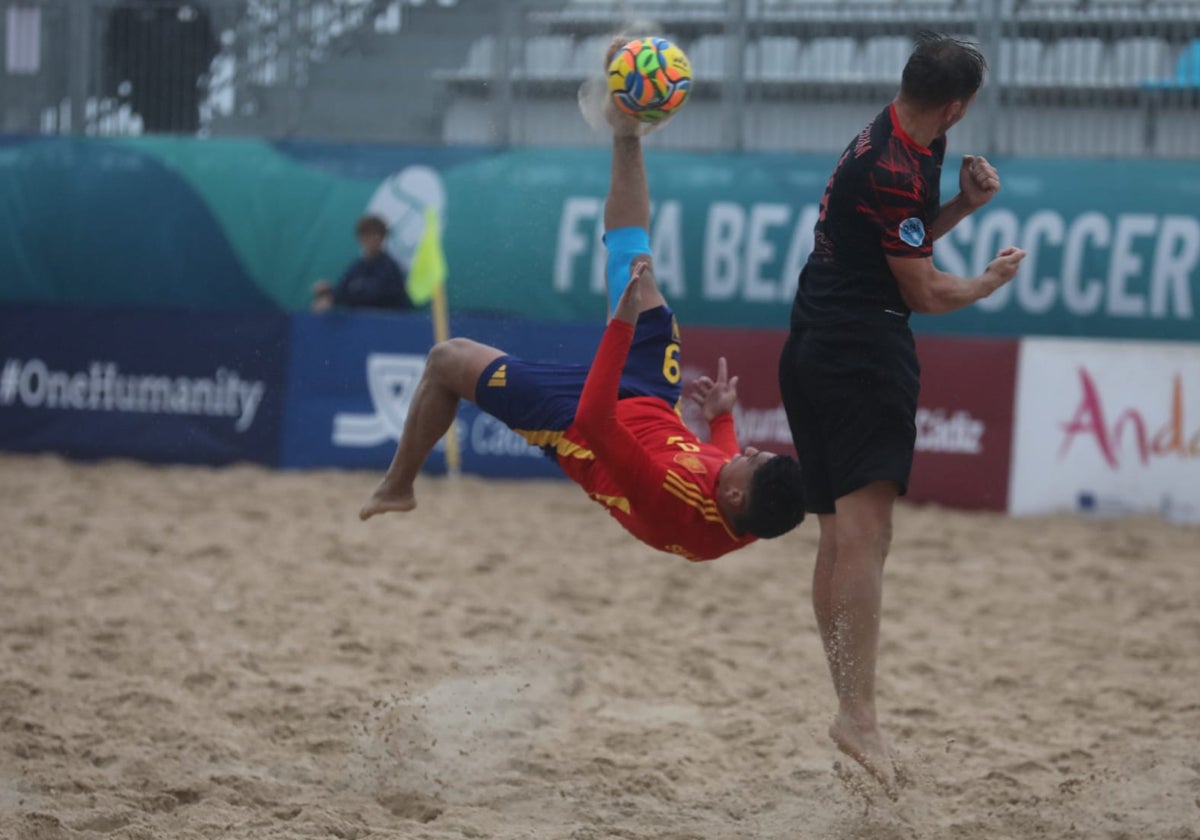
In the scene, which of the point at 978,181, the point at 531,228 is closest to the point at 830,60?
the point at 531,228

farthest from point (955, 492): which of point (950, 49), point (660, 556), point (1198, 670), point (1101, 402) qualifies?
point (950, 49)

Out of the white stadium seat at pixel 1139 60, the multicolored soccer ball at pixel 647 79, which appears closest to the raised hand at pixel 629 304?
the multicolored soccer ball at pixel 647 79

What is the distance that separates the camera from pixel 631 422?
13.6 ft

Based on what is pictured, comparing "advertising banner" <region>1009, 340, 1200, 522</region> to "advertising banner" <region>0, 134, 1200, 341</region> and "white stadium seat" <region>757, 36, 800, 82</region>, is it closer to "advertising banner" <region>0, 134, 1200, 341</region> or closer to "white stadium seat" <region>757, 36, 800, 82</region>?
"advertising banner" <region>0, 134, 1200, 341</region>

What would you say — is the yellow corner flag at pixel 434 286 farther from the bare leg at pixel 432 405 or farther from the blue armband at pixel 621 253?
the blue armband at pixel 621 253

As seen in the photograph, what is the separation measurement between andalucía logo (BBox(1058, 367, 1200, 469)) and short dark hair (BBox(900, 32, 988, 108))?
5.59 m

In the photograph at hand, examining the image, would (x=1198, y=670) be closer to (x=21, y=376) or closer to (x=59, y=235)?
(x=21, y=376)

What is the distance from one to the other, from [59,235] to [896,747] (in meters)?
8.87

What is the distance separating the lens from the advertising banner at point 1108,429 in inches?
356

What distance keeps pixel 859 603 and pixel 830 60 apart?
7101 millimetres

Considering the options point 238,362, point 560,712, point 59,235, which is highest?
point 59,235

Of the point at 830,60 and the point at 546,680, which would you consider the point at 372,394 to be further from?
the point at 546,680

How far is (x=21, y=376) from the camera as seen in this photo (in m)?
10.4

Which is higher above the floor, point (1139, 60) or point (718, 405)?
point (1139, 60)
